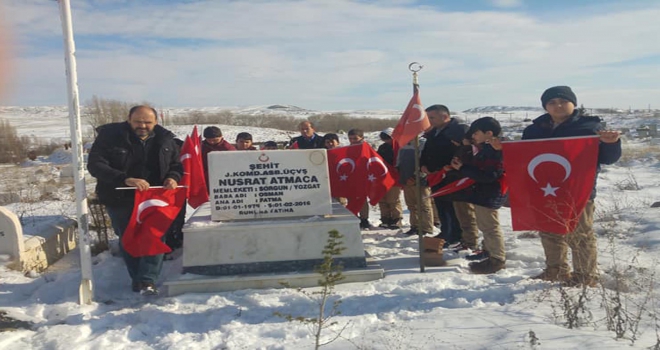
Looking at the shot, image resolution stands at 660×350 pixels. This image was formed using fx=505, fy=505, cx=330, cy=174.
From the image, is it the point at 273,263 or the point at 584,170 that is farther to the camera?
the point at 273,263

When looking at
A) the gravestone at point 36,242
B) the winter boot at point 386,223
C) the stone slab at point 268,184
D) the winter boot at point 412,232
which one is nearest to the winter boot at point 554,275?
the stone slab at point 268,184

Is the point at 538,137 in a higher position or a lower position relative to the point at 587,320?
higher

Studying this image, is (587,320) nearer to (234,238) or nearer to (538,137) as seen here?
(538,137)

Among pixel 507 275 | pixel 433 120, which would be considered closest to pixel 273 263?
pixel 507 275

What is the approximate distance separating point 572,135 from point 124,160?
14.6 ft

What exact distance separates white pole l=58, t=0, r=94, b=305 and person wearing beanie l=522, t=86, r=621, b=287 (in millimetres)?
4442

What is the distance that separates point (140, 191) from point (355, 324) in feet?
8.62

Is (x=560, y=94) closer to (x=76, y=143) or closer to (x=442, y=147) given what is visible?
(x=442, y=147)

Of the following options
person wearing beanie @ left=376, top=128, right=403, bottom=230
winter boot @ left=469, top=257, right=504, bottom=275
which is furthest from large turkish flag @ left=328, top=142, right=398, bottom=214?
winter boot @ left=469, top=257, right=504, bottom=275

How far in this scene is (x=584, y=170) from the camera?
15.3 ft

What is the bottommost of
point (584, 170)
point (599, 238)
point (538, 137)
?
point (599, 238)

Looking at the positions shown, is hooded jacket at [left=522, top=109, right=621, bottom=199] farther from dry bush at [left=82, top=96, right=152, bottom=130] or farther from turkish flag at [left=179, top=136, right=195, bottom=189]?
dry bush at [left=82, top=96, right=152, bottom=130]

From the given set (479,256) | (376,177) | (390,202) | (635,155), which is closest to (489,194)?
(479,256)

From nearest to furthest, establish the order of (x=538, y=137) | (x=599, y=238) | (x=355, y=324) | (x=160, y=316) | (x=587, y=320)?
(x=587, y=320) < (x=355, y=324) < (x=160, y=316) < (x=538, y=137) < (x=599, y=238)
